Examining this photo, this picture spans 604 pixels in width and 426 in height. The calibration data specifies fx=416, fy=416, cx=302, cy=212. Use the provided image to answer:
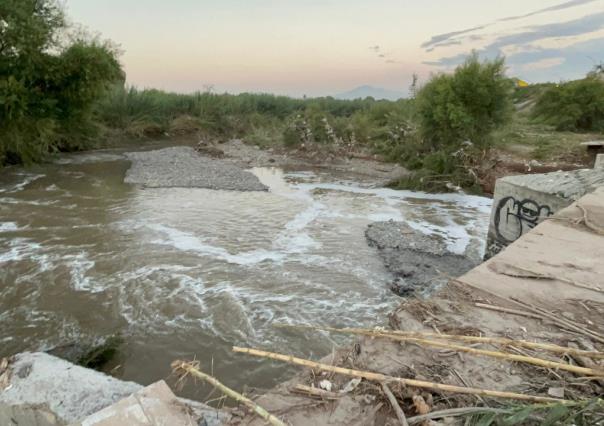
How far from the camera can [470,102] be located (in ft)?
40.4

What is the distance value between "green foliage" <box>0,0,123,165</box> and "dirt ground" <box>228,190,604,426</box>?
12.1 metres

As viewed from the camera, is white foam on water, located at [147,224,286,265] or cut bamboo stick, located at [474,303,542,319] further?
white foam on water, located at [147,224,286,265]

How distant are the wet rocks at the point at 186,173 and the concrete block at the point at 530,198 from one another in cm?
678

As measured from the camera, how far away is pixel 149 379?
12.1ft

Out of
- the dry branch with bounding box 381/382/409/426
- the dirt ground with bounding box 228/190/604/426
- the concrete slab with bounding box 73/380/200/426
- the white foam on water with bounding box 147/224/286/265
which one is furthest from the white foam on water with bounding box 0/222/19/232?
the dry branch with bounding box 381/382/409/426

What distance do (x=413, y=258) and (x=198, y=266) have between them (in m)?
3.24

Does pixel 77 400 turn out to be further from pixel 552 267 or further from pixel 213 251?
pixel 213 251

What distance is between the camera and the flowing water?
4.30m

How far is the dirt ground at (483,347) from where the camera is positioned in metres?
1.69

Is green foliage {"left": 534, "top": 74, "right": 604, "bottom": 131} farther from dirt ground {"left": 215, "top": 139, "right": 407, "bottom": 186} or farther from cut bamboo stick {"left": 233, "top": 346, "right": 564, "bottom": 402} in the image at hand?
cut bamboo stick {"left": 233, "top": 346, "right": 564, "bottom": 402}

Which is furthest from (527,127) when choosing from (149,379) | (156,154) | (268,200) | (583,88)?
(149,379)

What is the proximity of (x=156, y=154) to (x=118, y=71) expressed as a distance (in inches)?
143

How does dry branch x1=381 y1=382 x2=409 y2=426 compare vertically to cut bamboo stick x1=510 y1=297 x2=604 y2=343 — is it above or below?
below

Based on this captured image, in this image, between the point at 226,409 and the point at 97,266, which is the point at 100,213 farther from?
the point at 226,409
